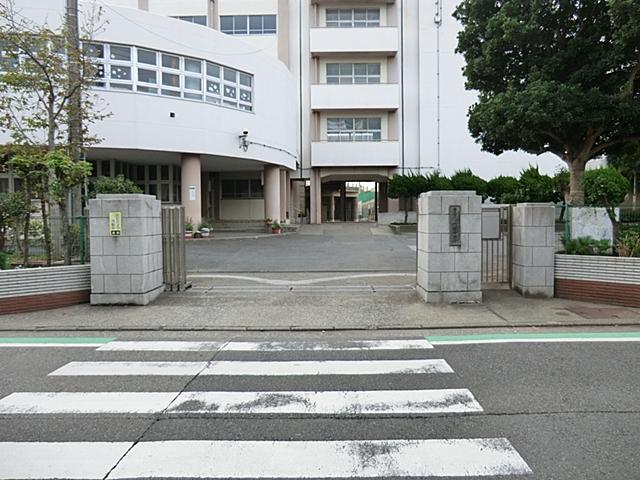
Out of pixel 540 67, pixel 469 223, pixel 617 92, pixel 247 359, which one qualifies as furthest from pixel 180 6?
pixel 247 359

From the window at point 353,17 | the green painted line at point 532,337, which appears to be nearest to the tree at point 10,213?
the green painted line at point 532,337

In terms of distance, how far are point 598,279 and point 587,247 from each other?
0.76m

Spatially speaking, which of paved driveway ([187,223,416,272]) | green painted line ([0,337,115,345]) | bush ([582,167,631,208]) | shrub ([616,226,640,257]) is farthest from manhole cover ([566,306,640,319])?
bush ([582,167,631,208])

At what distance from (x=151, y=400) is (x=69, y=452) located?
100cm

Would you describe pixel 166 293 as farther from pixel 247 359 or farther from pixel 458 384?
pixel 458 384

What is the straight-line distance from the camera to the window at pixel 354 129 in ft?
107

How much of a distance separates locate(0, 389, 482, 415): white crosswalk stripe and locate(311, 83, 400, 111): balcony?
94.9ft

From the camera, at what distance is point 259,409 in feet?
13.5

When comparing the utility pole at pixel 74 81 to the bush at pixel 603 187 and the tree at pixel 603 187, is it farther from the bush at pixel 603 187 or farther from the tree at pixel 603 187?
the bush at pixel 603 187

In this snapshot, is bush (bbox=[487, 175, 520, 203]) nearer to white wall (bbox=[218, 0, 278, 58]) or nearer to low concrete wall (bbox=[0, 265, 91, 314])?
white wall (bbox=[218, 0, 278, 58])

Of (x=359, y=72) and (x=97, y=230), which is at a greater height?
(x=359, y=72)

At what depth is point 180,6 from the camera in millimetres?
32000

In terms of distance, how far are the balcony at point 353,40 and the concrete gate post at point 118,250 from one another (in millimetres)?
26068

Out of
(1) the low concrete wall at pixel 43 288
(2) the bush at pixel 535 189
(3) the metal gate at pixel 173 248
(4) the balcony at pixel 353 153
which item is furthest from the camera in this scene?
(4) the balcony at pixel 353 153
